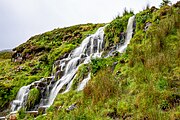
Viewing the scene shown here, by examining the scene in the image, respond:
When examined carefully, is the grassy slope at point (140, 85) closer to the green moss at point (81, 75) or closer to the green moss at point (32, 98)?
the green moss at point (81, 75)

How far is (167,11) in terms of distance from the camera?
13.6 meters

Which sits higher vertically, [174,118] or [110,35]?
[110,35]

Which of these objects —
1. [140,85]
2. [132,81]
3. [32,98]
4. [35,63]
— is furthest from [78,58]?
[140,85]

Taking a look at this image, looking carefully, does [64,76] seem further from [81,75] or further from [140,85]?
[140,85]

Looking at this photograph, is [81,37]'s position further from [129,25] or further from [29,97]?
[29,97]

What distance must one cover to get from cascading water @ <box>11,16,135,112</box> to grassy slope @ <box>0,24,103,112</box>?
1.15 meters

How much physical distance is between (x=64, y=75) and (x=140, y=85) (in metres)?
7.36

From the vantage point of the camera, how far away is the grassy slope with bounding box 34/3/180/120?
23.7 feet

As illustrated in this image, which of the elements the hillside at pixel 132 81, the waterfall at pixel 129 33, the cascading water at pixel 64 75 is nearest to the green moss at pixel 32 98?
the hillside at pixel 132 81

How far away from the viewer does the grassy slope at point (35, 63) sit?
1761cm

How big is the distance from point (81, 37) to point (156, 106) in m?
14.9

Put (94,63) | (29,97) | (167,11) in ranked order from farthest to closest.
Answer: (29,97), (167,11), (94,63)

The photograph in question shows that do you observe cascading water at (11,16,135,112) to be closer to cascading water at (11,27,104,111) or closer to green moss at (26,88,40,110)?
cascading water at (11,27,104,111)

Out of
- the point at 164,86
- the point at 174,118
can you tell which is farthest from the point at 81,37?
the point at 174,118
